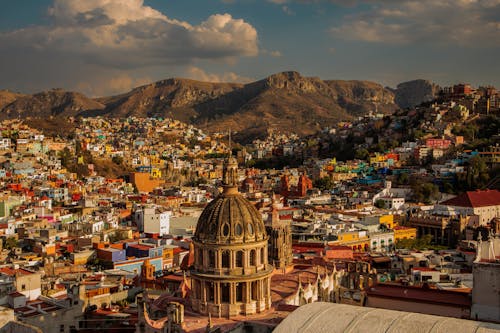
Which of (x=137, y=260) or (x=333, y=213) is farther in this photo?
(x=333, y=213)

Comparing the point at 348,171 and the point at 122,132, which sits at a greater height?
the point at 122,132

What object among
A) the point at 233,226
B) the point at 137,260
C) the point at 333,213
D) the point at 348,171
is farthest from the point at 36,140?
the point at 233,226

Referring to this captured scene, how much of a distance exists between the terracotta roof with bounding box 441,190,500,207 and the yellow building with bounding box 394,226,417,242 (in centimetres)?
683

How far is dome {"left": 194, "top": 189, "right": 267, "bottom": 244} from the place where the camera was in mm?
19906

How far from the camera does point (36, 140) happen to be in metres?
A: 89.1

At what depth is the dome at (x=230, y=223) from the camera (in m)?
19.9

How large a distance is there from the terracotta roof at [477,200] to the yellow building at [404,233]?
6834mm

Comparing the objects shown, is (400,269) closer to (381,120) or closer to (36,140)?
(36,140)

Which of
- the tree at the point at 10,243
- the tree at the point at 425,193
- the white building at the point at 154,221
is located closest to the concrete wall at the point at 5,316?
the tree at the point at 10,243

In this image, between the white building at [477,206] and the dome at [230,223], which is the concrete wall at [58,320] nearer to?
the dome at [230,223]

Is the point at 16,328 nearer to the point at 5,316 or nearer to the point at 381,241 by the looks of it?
the point at 5,316

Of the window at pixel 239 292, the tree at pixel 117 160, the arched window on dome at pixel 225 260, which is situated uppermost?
the tree at pixel 117 160

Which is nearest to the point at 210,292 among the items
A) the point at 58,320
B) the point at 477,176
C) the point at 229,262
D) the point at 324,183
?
the point at 229,262

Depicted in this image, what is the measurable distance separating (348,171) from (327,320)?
6827 centimetres
